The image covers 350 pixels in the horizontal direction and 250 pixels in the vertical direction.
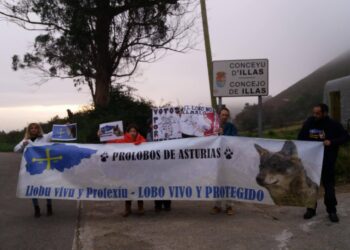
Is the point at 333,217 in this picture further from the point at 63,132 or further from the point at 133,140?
the point at 63,132

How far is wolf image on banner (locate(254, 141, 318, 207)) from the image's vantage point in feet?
26.9

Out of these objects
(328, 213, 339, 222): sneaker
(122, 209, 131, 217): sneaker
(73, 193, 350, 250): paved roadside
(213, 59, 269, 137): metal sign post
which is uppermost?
(213, 59, 269, 137): metal sign post

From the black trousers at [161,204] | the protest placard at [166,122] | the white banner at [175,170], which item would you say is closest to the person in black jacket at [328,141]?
the white banner at [175,170]

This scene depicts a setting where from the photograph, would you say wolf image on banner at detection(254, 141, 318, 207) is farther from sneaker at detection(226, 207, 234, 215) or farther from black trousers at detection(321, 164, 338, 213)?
sneaker at detection(226, 207, 234, 215)

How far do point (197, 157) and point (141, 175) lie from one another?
94 centimetres

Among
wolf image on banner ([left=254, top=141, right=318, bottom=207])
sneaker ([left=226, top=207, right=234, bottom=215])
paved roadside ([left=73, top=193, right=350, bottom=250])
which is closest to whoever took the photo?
paved roadside ([left=73, top=193, right=350, bottom=250])

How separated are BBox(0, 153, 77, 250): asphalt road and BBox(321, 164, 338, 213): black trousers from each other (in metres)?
3.71

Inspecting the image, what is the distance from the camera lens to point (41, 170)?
8773 millimetres

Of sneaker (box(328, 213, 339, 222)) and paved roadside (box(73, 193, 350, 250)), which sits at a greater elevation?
sneaker (box(328, 213, 339, 222))

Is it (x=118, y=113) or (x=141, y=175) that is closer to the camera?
(x=141, y=175)

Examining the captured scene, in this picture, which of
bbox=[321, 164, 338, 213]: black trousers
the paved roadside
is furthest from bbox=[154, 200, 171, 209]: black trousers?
bbox=[321, 164, 338, 213]: black trousers

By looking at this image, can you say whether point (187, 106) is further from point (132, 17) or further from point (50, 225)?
point (132, 17)

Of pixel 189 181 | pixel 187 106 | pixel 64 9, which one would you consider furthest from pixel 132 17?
pixel 189 181

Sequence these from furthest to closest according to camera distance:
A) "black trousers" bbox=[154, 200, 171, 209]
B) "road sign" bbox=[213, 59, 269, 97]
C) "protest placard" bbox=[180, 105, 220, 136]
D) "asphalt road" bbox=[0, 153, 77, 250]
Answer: "road sign" bbox=[213, 59, 269, 97] → "protest placard" bbox=[180, 105, 220, 136] → "black trousers" bbox=[154, 200, 171, 209] → "asphalt road" bbox=[0, 153, 77, 250]
